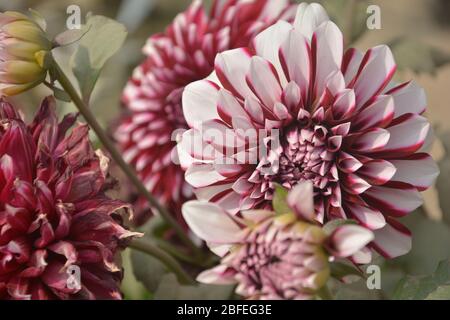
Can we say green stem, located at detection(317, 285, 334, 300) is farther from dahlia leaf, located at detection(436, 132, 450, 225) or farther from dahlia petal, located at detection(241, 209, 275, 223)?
dahlia leaf, located at detection(436, 132, 450, 225)

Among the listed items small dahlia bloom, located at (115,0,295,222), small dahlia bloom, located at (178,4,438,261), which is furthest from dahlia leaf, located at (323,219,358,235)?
small dahlia bloom, located at (115,0,295,222)

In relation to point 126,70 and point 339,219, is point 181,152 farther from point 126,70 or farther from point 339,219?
point 126,70

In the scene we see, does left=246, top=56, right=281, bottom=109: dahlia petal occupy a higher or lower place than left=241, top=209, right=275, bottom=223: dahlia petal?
higher

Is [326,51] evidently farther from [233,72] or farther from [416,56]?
[416,56]

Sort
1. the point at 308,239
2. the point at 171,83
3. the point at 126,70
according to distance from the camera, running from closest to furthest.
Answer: the point at 308,239 → the point at 171,83 → the point at 126,70

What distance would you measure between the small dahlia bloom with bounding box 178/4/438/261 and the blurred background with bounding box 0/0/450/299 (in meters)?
0.05

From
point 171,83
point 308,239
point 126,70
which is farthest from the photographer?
point 126,70

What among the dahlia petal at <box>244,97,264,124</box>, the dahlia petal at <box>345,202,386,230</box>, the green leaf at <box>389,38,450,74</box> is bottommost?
the green leaf at <box>389,38,450,74</box>

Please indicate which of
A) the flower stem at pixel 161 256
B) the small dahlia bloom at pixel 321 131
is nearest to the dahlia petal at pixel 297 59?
the small dahlia bloom at pixel 321 131

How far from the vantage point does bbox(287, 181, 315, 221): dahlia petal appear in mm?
257

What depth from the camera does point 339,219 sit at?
28 centimetres

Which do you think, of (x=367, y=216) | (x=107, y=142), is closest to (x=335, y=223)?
(x=367, y=216)
